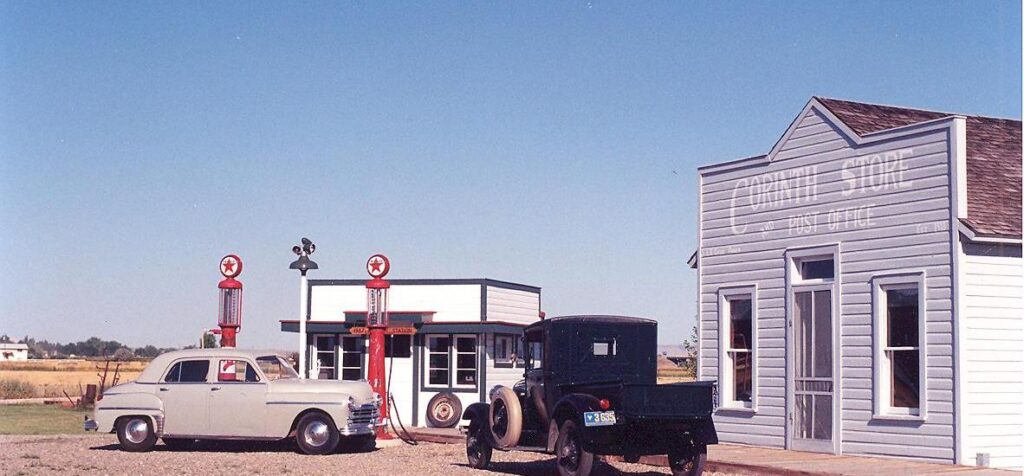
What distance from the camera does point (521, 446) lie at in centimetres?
1720

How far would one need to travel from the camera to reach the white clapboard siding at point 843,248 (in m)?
17.2

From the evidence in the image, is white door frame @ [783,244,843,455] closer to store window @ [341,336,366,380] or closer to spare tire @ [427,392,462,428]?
spare tire @ [427,392,462,428]

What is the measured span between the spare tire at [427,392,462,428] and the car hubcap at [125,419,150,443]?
9493 millimetres

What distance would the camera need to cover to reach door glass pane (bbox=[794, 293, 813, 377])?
1933cm

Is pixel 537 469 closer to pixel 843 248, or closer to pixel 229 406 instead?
pixel 843 248

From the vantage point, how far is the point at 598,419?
50.0 ft

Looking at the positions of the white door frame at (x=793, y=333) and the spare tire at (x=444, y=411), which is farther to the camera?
the spare tire at (x=444, y=411)

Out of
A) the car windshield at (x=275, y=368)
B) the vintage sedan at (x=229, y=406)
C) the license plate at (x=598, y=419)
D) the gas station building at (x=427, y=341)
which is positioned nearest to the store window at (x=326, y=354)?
the gas station building at (x=427, y=341)

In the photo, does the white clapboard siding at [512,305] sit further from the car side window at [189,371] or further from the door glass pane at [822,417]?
the door glass pane at [822,417]

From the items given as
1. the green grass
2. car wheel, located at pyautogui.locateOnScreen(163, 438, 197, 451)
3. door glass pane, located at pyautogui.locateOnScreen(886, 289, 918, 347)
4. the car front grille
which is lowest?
the green grass

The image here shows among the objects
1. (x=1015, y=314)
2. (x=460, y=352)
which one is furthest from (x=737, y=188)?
(x=460, y=352)

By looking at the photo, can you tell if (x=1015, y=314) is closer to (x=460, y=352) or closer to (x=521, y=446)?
(x=521, y=446)

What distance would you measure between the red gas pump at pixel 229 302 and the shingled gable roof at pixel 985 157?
11492mm

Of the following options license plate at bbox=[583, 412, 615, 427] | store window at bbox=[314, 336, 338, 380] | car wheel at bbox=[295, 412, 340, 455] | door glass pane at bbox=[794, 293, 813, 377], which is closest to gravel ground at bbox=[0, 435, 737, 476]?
car wheel at bbox=[295, 412, 340, 455]
